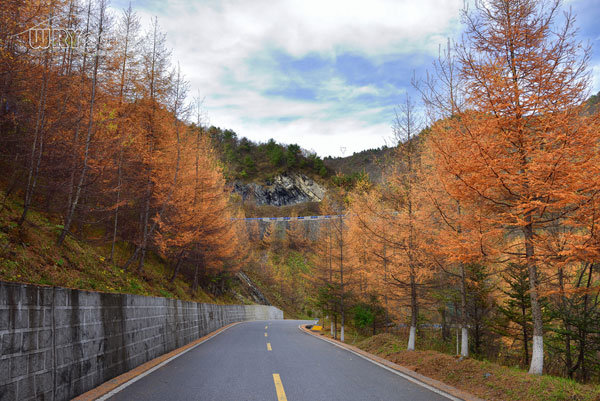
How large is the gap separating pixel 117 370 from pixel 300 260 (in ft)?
211

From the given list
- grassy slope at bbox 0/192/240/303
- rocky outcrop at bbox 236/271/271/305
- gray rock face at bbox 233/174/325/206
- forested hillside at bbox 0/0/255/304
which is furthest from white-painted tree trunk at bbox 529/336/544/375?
gray rock face at bbox 233/174/325/206


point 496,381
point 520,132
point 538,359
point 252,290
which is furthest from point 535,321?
point 252,290

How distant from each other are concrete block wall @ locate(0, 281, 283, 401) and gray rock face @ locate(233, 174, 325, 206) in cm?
9798

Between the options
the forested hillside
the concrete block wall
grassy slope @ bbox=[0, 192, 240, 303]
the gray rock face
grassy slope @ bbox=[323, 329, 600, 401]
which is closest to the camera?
the concrete block wall

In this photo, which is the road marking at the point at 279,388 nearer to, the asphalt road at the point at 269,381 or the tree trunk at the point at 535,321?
the asphalt road at the point at 269,381

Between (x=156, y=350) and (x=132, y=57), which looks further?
(x=132, y=57)

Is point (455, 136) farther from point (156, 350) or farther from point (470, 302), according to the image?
point (470, 302)

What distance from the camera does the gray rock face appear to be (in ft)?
356

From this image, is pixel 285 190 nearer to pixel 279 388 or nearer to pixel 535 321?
pixel 535 321

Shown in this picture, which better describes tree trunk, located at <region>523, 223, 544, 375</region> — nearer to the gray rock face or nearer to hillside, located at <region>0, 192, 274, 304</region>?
hillside, located at <region>0, 192, 274, 304</region>

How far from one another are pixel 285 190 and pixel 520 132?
105328 millimetres

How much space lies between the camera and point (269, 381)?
7.46 meters

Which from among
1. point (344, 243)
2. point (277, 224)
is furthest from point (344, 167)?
point (344, 243)

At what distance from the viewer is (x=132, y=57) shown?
58.9 feet
